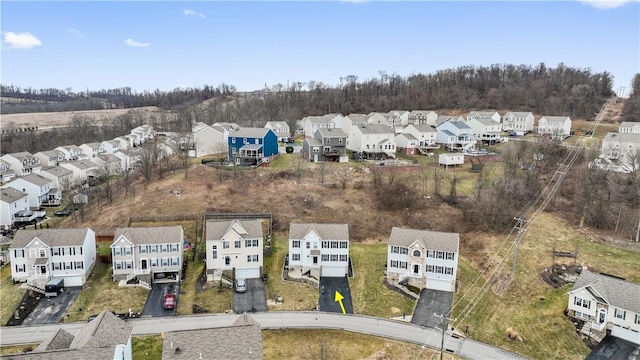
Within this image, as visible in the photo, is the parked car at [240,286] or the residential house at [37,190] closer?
the parked car at [240,286]

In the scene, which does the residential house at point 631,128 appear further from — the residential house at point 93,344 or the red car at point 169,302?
the residential house at point 93,344

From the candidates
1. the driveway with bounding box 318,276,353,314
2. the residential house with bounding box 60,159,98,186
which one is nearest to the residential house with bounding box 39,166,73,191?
the residential house with bounding box 60,159,98,186

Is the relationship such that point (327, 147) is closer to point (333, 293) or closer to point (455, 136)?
point (455, 136)

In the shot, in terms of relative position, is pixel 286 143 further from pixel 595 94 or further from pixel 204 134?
pixel 595 94

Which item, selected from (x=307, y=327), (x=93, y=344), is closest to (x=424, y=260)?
(x=307, y=327)

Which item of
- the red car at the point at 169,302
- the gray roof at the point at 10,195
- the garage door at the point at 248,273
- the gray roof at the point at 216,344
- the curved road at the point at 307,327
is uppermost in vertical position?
the gray roof at the point at 10,195

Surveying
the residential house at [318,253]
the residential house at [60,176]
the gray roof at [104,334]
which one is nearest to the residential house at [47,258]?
the gray roof at [104,334]
